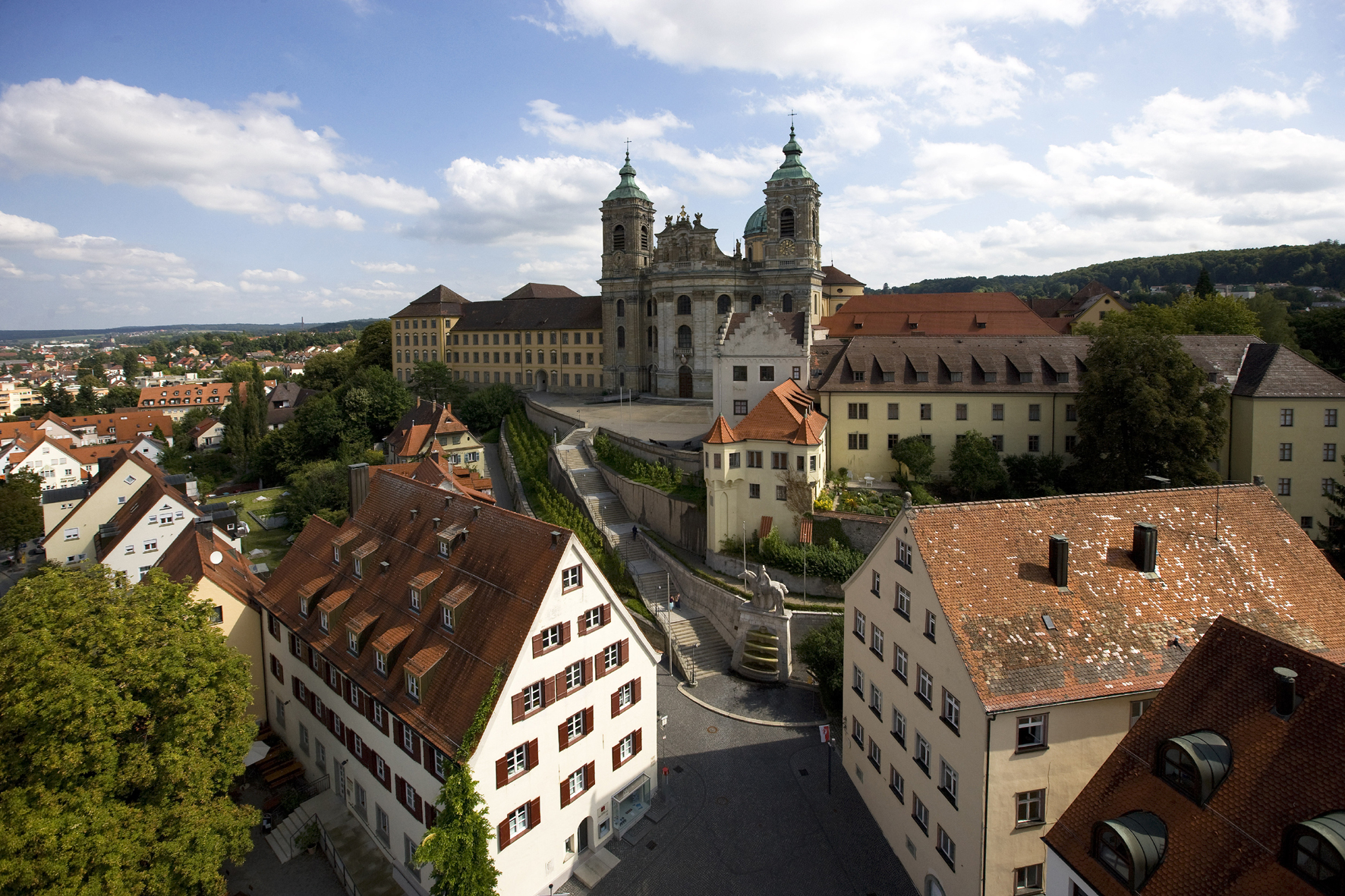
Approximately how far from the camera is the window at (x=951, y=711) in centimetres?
1952

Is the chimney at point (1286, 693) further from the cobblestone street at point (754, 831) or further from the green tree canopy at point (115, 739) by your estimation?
the green tree canopy at point (115, 739)

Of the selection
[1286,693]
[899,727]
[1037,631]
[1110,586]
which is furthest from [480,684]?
[1286,693]

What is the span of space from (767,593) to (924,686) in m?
15.1

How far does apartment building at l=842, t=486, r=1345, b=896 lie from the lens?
18.6 metres

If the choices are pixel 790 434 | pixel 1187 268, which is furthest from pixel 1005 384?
pixel 1187 268

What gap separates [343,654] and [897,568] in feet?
60.9

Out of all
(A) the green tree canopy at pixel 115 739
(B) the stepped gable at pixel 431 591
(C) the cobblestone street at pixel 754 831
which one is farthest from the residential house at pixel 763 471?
(A) the green tree canopy at pixel 115 739

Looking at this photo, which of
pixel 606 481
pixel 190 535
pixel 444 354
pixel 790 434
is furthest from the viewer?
pixel 444 354

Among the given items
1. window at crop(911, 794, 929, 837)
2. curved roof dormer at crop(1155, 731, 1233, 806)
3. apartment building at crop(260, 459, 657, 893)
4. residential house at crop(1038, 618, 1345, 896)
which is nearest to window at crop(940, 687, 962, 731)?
window at crop(911, 794, 929, 837)

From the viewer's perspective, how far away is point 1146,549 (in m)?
20.8

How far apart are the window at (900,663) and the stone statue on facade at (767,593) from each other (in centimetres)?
1269

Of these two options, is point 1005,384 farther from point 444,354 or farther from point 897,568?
point 444,354

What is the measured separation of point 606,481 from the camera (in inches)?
2096

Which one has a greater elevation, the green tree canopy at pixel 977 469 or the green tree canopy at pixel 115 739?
the green tree canopy at pixel 977 469
